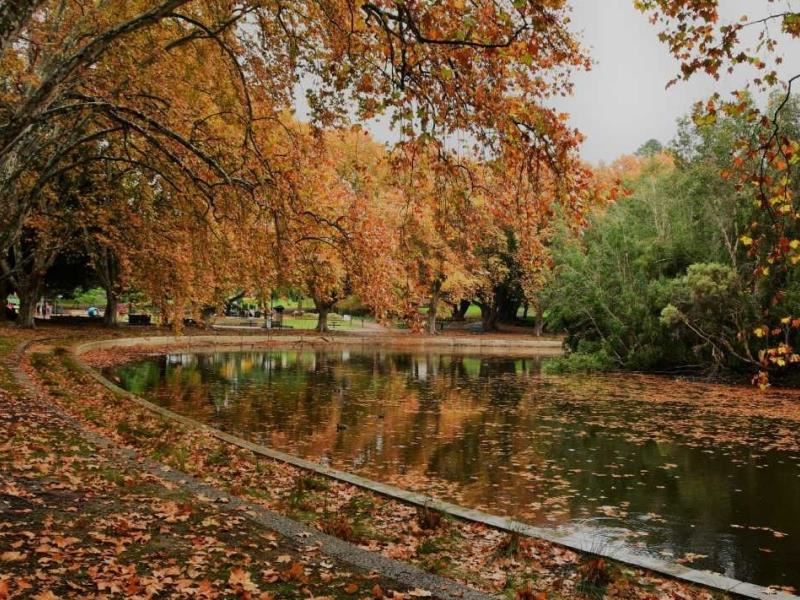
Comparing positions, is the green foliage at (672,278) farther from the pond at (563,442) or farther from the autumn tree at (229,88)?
the autumn tree at (229,88)

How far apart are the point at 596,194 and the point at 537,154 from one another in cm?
73

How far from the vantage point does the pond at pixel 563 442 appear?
28.7 feet

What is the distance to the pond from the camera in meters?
8.73

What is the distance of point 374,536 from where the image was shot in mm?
7102

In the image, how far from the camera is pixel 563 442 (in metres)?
14.1

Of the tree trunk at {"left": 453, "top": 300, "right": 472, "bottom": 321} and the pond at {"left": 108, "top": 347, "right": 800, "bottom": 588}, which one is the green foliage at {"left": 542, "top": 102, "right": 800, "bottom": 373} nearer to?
the pond at {"left": 108, "top": 347, "right": 800, "bottom": 588}

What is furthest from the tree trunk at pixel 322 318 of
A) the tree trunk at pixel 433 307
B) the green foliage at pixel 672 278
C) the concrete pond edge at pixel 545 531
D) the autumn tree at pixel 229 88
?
the concrete pond edge at pixel 545 531

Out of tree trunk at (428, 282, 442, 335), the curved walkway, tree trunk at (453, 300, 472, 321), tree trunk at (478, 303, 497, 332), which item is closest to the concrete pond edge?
the curved walkway

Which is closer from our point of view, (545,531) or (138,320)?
(545,531)

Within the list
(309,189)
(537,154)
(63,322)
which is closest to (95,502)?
(537,154)

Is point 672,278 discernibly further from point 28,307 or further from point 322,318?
point 28,307

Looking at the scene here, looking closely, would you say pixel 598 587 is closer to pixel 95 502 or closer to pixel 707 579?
pixel 707 579

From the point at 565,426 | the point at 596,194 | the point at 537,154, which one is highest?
the point at 537,154

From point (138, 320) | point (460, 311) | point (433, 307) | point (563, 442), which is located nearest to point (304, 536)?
point (563, 442)
